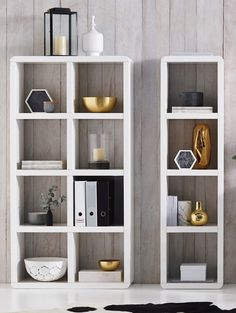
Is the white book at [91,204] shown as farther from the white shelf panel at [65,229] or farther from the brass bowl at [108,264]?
the brass bowl at [108,264]

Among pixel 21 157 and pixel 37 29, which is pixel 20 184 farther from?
pixel 37 29

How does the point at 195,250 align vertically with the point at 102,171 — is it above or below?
below

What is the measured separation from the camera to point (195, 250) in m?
6.10

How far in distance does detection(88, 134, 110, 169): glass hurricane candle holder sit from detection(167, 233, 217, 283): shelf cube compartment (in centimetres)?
68

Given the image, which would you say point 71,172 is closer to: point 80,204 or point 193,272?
point 80,204

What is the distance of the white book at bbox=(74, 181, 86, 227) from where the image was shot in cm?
590

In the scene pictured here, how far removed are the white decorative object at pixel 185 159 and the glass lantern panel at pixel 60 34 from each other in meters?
1.00

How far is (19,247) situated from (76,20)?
61.0 inches

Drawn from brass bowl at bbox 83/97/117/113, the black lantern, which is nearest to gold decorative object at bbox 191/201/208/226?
brass bowl at bbox 83/97/117/113

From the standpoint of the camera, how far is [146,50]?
20.0 feet

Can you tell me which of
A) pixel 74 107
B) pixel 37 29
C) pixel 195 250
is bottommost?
pixel 195 250

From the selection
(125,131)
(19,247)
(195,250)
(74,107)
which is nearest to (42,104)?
(74,107)

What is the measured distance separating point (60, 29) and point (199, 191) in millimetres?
1420

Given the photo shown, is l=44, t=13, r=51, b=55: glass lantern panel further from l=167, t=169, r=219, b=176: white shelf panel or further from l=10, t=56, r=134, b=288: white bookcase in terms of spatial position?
Result: l=167, t=169, r=219, b=176: white shelf panel
